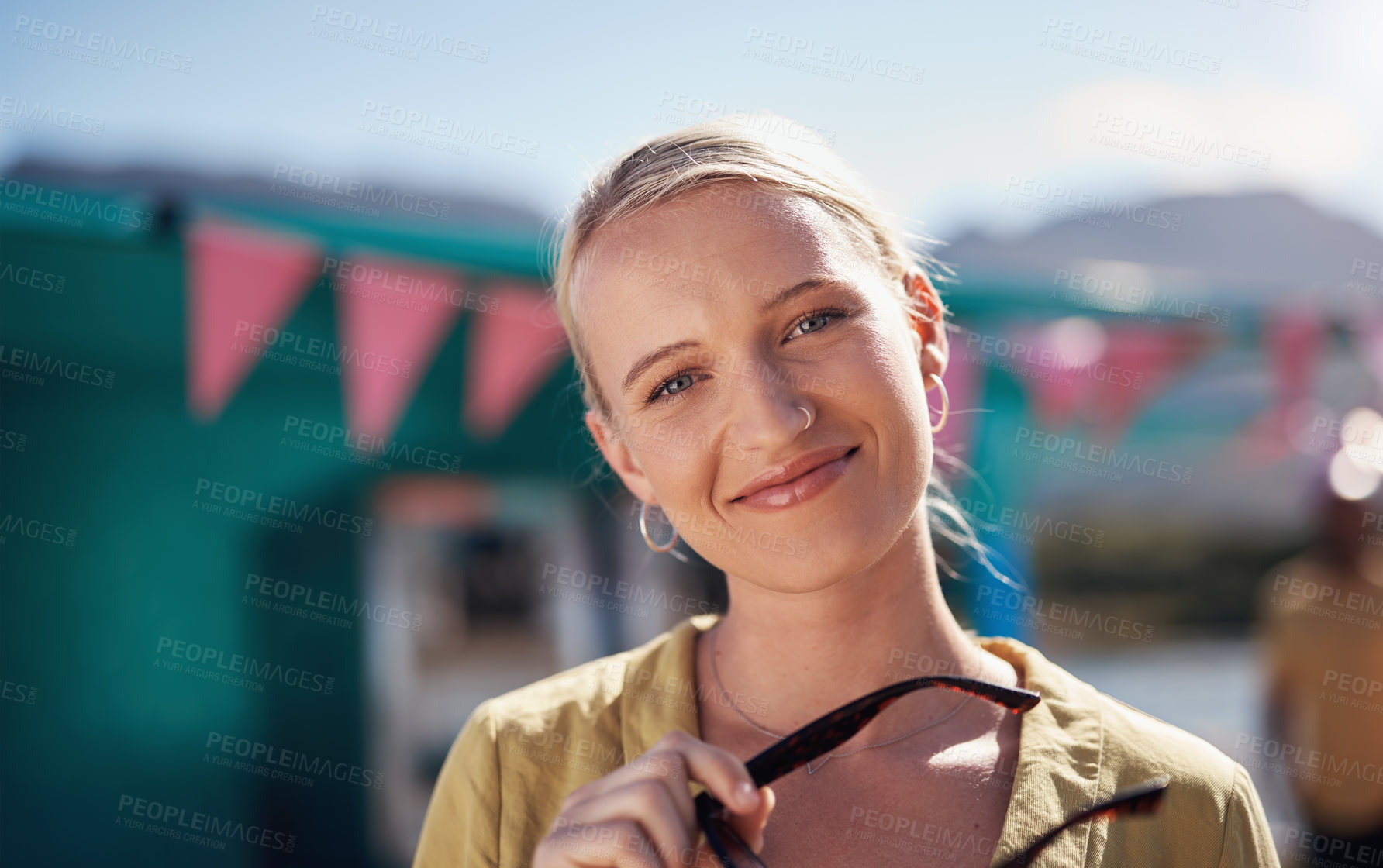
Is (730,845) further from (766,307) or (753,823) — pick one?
(766,307)

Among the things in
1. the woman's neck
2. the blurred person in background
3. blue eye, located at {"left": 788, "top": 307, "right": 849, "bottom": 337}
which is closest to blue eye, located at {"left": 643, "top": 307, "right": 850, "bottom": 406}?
blue eye, located at {"left": 788, "top": 307, "right": 849, "bottom": 337}

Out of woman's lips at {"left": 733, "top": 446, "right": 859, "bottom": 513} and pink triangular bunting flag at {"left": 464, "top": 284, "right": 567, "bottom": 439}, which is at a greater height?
woman's lips at {"left": 733, "top": 446, "right": 859, "bottom": 513}

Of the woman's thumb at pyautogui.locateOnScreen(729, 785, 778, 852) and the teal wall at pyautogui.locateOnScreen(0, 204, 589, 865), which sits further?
the teal wall at pyautogui.locateOnScreen(0, 204, 589, 865)

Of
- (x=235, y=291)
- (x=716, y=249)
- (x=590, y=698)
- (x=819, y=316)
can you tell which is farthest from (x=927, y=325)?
(x=235, y=291)

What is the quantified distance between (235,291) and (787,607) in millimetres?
2526

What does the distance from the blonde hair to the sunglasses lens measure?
594 millimetres

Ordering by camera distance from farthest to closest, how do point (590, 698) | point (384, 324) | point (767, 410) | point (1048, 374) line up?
point (1048, 374)
point (384, 324)
point (590, 698)
point (767, 410)

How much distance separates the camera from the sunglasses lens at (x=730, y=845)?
910 millimetres

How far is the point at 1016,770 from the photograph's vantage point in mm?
1259

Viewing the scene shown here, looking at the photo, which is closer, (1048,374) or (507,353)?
(507,353)

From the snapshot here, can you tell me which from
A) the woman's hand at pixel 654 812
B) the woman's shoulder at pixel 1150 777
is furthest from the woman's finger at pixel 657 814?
the woman's shoulder at pixel 1150 777

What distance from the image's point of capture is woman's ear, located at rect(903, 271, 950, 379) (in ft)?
4.55

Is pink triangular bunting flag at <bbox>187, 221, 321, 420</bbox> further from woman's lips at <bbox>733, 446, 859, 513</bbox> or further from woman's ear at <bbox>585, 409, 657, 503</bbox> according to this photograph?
woman's lips at <bbox>733, 446, 859, 513</bbox>

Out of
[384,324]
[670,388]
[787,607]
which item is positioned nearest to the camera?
[670,388]
